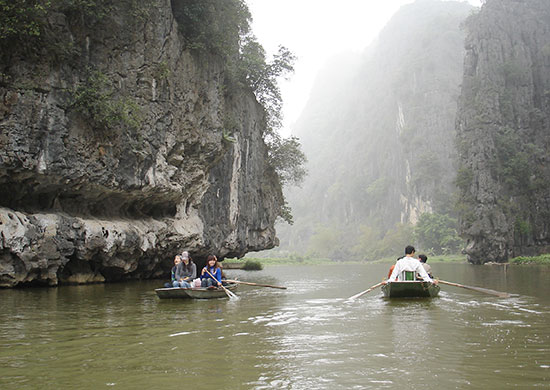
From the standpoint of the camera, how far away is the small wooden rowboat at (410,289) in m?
10.8

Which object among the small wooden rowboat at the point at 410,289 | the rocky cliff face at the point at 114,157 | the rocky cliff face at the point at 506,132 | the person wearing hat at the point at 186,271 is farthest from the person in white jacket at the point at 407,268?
the rocky cliff face at the point at 506,132

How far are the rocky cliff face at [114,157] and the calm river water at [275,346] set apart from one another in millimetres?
4474

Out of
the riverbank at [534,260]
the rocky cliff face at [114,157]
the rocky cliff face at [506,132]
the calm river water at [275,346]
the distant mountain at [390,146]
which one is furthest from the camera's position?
the distant mountain at [390,146]

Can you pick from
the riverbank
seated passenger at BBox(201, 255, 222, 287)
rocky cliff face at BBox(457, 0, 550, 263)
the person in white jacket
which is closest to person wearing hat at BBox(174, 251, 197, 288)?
seated passenger at BBox(201, 255, 222, 287)

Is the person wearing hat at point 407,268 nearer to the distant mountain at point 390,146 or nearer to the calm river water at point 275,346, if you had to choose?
the calm river water at point 275,346

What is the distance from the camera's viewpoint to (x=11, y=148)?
13195mm

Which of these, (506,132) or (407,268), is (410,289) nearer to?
(407,268)

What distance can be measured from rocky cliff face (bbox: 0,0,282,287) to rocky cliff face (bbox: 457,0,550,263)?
883 inches

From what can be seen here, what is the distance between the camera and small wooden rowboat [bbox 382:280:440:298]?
424 inches

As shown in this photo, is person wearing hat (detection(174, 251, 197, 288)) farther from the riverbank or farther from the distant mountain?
the distant mountain

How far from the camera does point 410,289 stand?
11.0 metres

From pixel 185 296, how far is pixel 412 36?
10444cm

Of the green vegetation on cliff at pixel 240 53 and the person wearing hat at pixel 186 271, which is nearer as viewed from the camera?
the person wearing hat at pixel 186 271

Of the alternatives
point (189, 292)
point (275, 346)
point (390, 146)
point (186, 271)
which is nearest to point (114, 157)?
point (186, 271)
